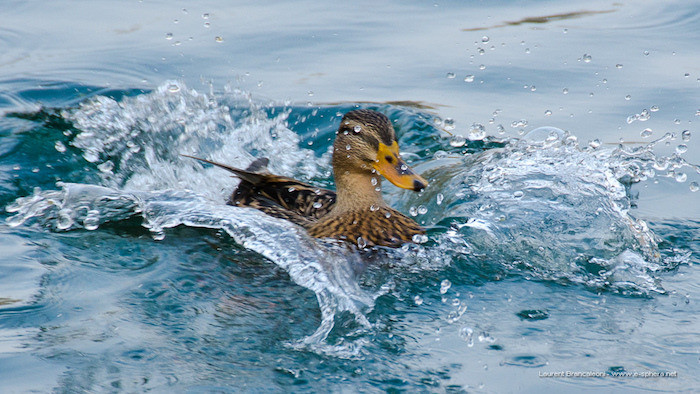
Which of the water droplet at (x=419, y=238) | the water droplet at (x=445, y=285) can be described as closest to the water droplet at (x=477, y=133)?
the water droplet at (x=419, y=238)

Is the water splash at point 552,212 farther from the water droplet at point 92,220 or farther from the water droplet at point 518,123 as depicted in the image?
the water droplet at point 92,220

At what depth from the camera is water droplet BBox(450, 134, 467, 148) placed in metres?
6.80

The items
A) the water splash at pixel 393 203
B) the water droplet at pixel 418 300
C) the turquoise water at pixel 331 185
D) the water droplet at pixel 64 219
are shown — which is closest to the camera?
the turquoise water at pixel 331 185

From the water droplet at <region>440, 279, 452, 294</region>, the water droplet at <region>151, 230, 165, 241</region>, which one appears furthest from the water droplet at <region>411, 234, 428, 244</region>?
the water droplet at <region>151, 230, 165, 241</region>

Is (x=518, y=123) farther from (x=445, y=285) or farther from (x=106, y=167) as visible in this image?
(x=106, y=167)

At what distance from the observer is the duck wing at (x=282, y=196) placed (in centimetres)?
546

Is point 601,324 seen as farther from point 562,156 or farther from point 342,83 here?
point 342,83

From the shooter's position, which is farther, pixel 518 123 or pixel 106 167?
pixel 518 123

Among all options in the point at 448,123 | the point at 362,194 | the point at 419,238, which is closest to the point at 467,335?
the point at 419,238

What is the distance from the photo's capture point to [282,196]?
5586 mm

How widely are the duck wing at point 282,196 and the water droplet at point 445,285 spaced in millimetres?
1200

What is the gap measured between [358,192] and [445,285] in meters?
1.06

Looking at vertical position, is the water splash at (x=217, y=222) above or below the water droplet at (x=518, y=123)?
below

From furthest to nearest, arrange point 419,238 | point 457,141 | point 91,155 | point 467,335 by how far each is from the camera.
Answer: point 457,141, point 91,155, point 419,238, point 467,335
